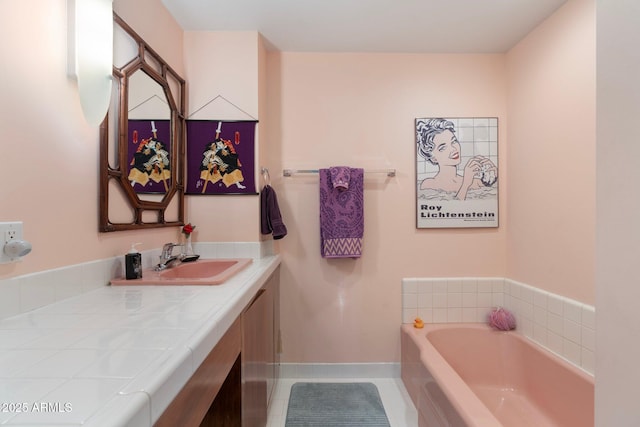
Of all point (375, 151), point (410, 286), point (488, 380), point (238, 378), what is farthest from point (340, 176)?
point (488, 380)

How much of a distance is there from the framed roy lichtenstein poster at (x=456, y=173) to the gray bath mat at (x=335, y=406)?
126cm

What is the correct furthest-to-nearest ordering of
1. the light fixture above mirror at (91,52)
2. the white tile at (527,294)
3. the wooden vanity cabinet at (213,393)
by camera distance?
the white tile at (527,294) < the light fixture above mirror at (91,52) < the wooden vanity cabinet at (213,393)

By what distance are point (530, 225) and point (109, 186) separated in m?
2.45

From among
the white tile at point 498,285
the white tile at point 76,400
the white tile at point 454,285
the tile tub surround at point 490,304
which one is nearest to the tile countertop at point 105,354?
the white tile at point 76,400

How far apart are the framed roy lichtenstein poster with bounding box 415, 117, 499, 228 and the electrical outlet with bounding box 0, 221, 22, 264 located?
2112 mm

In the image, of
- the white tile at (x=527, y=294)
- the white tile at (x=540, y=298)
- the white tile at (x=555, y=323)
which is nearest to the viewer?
the white tile at (x=555, y=323)

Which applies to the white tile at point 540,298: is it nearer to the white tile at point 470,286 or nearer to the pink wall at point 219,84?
the white tile at point 470,286

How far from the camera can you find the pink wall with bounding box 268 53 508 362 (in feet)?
7.13

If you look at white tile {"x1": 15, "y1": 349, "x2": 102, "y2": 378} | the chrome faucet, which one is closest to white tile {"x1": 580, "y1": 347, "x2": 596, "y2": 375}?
white tile {"x1": 15, "y1": 349, "x2": 102, "y2": 378}

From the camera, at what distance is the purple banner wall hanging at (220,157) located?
1.96 m

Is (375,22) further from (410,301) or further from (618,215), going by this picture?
(410,301)

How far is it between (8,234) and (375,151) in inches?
77.9

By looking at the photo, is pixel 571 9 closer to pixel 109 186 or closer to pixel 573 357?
pixel 573 357

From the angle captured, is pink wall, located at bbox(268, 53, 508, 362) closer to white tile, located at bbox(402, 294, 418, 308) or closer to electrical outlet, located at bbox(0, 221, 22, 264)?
white tile, located at bbox(402, 294, 418, 308)
